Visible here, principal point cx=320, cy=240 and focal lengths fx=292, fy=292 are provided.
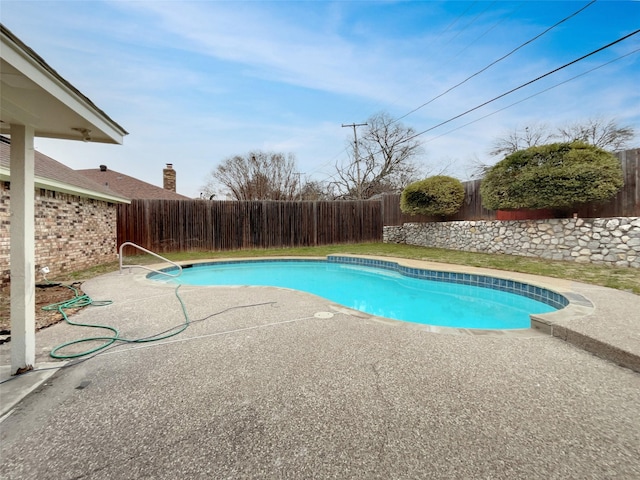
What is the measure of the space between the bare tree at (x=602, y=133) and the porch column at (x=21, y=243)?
21.6m

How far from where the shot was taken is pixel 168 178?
60.3ft

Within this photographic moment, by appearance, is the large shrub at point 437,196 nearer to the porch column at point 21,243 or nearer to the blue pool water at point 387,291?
the blue pool water at point 387,291

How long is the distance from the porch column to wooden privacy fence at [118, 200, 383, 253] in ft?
29.6

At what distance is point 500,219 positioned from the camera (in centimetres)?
865

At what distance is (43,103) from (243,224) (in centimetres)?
956

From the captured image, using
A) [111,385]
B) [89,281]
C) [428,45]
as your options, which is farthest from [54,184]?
[428,45]

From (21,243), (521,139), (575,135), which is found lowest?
(21,243)

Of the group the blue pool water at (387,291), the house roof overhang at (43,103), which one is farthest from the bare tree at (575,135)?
the house roof overhang at (43,103)

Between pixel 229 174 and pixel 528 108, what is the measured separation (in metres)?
16.5

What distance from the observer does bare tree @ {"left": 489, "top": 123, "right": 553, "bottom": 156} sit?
18.5m

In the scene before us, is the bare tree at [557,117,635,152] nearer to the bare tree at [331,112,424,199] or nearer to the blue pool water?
the bare tree at [331,112,424,199]

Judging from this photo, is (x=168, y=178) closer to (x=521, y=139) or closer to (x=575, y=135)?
(x=521, y=139)

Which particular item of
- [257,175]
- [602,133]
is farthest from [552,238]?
[257,175]

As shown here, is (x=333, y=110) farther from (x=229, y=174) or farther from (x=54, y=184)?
(x=54, y=184)
